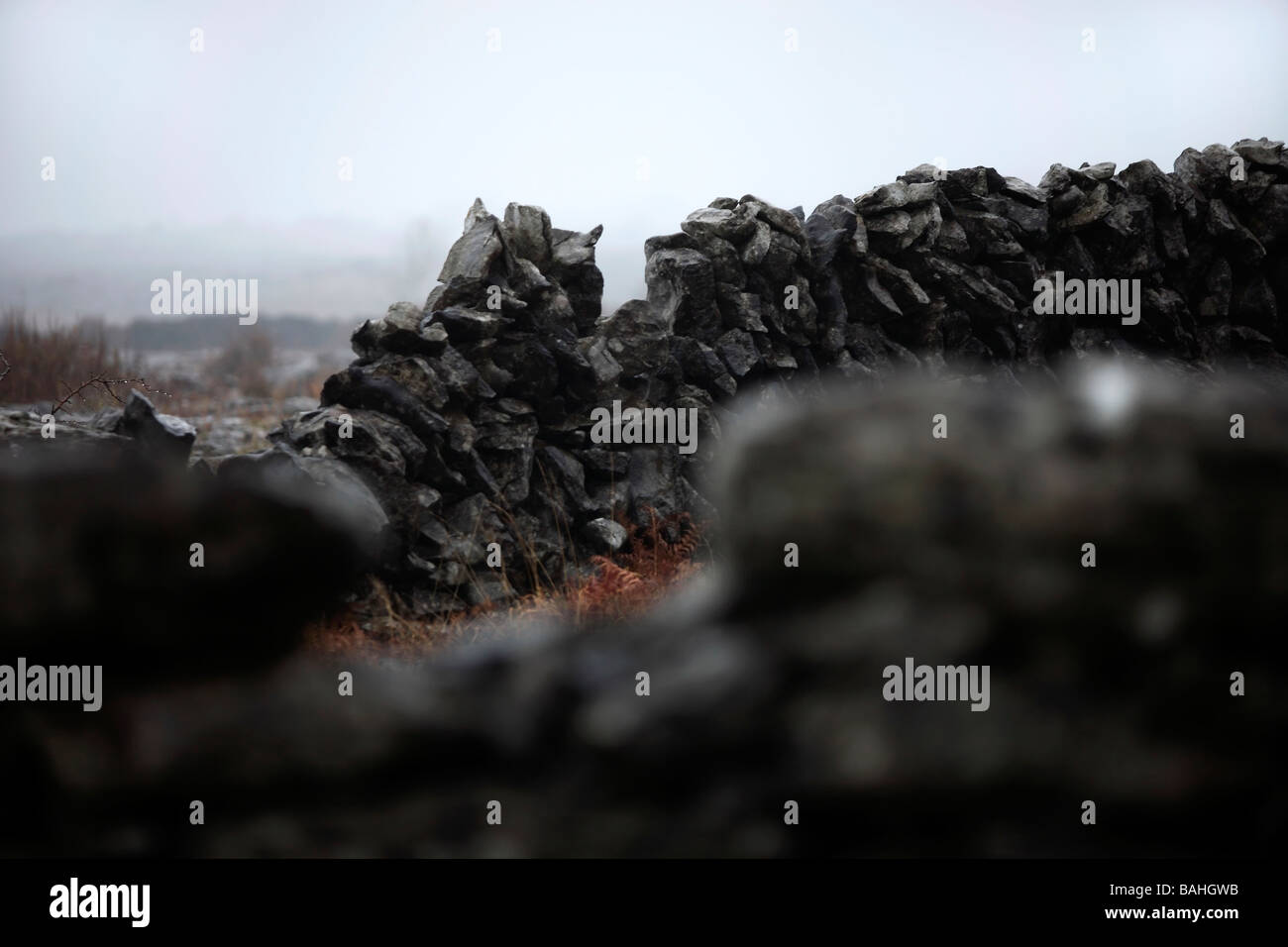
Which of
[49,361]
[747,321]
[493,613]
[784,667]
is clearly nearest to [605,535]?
[493,613]

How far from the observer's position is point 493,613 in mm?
7262

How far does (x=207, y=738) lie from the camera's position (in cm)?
265

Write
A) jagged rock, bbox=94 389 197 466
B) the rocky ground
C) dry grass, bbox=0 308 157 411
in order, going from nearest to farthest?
the rocky ground, jagged rock, bbox=94 389 197 466, dry grass, bbox=0 308 157 411

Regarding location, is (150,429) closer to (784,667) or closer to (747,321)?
(784,667)

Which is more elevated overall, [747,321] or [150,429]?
[747,321]

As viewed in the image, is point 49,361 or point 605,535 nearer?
point 605,535

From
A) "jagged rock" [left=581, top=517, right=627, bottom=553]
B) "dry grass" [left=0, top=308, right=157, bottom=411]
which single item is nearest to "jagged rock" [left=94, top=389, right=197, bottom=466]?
"jagged rock" [left=581, top=517, right=627, bottom=553]

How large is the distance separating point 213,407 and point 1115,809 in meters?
31.3

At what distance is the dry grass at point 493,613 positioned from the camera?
6.16 m

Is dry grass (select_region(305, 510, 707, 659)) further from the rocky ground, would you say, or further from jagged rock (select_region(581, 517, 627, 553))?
the rocky ground

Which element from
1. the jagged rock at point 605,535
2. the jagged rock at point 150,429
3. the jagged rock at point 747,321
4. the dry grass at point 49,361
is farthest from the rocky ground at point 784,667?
the dry grass at point 49,361

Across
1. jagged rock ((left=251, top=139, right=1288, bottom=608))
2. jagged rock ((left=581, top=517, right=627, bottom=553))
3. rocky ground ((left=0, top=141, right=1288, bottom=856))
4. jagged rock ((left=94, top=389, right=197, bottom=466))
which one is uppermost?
jagged rock ((left=251, top=139, right=1288, bottom=608))

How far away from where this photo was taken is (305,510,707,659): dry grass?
616 centimetres
